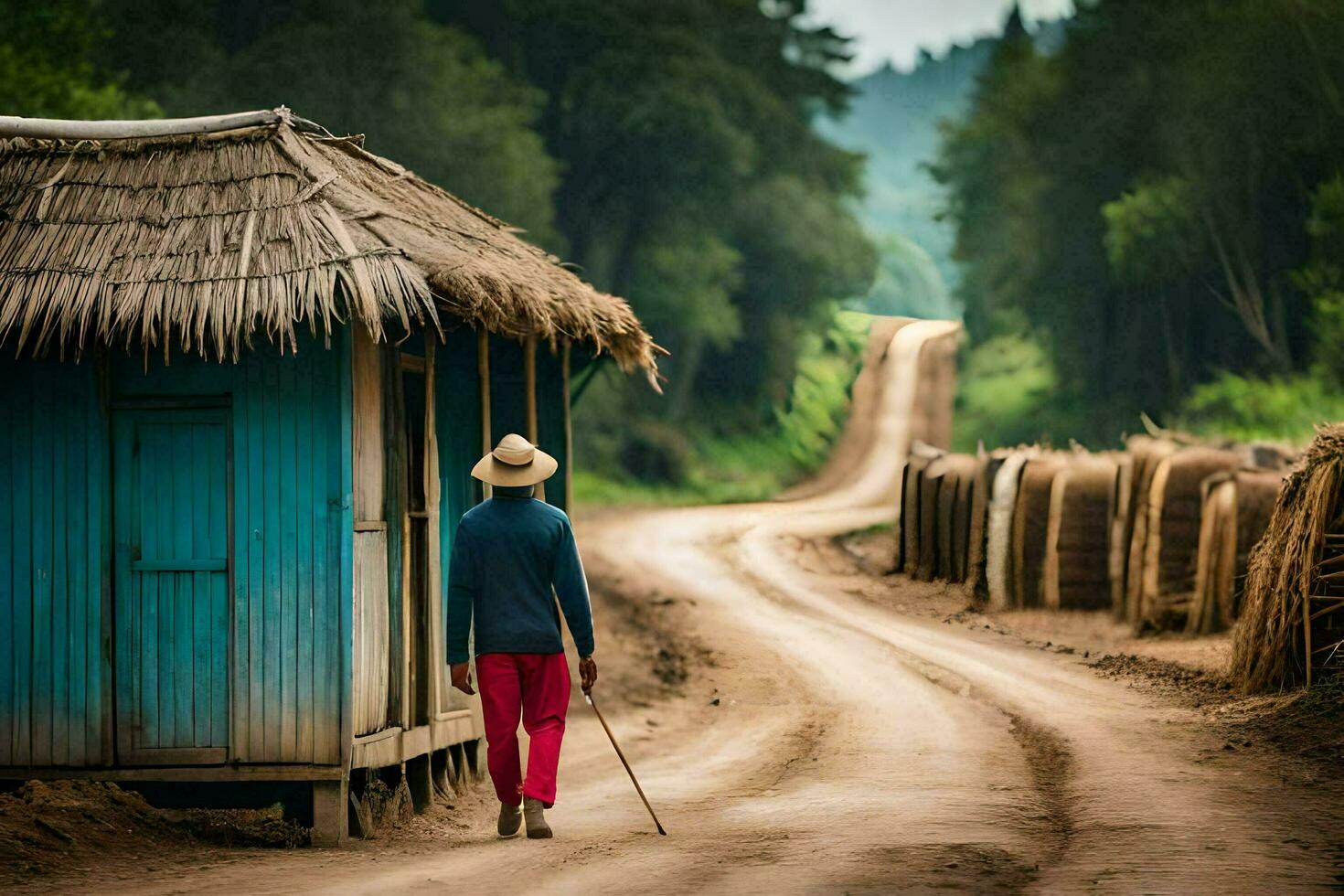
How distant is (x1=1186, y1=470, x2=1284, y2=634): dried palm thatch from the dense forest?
47.2 feet

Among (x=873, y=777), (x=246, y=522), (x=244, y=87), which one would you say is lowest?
(x=873, y=777)

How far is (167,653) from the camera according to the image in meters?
7.95

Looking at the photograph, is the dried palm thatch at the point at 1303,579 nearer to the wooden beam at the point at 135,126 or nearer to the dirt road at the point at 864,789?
the dirt road at the point at 864,789

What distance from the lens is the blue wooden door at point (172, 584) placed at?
790 cm

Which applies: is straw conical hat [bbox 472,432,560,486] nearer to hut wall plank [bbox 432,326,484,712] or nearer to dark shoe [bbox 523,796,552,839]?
dark shoe [bbox 523,796,552,839]

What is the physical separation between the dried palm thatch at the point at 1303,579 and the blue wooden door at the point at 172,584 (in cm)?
701

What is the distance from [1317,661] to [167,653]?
743 cm

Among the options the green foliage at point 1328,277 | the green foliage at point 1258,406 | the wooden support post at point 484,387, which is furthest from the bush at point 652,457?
the wooden support post at point 484,387

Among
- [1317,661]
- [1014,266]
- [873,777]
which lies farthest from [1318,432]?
[1014,266]

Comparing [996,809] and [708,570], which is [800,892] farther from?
[708,570]

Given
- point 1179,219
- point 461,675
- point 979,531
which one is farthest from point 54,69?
point 1179,219

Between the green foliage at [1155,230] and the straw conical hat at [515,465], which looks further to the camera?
the green foliage at [1155,230]

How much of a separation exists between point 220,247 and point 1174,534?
9.78 metres

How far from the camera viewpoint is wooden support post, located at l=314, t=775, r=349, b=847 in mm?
7695
